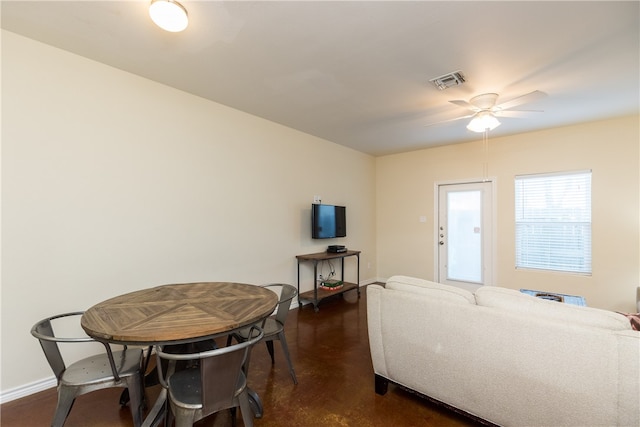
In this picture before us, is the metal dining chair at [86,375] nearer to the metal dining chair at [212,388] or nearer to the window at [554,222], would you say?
the metal dining chair at [212,388]

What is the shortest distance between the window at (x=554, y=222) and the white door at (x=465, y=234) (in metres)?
0.43

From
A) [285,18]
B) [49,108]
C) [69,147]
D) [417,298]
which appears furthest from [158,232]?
[417,298]

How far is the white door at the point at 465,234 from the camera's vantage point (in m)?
4.83

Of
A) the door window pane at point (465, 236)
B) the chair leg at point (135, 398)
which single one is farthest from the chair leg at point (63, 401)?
the door window pane at point (465, 236)

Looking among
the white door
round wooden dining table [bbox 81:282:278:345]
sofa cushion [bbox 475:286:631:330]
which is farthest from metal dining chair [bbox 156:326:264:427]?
the white door

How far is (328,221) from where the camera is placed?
463cm

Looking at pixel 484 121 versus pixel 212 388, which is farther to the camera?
pixel 484 121

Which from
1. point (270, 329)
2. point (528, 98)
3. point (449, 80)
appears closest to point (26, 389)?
point (270, 329)

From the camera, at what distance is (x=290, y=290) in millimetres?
2410

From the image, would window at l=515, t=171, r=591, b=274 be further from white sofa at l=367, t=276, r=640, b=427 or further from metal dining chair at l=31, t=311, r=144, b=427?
metal dining chair at l=31, t=311, r=144, b=427

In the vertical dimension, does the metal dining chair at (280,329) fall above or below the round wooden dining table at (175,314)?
below

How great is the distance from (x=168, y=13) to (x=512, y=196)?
4.90m

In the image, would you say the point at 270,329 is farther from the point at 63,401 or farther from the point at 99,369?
the point at 63,401

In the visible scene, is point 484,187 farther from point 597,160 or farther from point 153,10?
point 153,10
